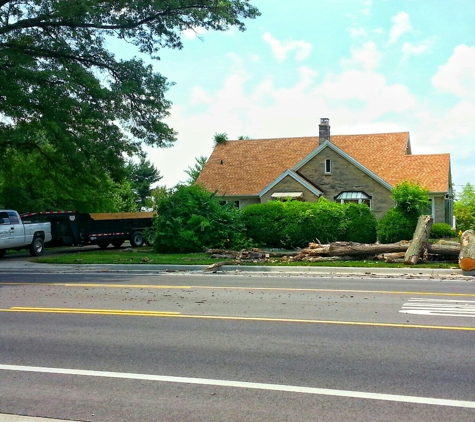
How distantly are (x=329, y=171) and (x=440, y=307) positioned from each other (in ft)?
99.0

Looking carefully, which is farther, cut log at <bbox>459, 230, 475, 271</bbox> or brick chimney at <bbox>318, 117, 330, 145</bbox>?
brick chimney at <bbox>318, 117, 330, 145</bbox>

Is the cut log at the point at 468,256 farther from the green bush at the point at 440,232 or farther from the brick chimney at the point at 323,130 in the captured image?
→ the brick chimney at the point at 323,130

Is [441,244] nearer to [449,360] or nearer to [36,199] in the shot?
[449,360]

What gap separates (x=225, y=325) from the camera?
8.78 metres

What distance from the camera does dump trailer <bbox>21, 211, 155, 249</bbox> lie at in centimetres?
2709

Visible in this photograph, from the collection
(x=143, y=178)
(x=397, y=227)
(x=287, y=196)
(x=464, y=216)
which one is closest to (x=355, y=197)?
(x=287, y=196)

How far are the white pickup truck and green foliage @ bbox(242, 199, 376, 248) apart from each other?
9253 millimetres

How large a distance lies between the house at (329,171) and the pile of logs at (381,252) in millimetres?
17577

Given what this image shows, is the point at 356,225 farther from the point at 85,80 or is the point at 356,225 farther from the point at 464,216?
the point at 464,216

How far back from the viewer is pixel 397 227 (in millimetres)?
24578

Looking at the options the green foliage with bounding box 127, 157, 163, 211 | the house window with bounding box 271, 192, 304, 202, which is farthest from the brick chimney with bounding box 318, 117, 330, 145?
the green foliage with bounding box 127, 157, 163, 211

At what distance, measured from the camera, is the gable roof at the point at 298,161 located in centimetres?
3959

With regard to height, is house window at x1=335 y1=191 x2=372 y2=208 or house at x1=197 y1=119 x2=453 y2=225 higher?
house at x1=197 y1=119 x2=453 y2=225

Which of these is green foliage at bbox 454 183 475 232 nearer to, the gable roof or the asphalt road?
the gable roof
